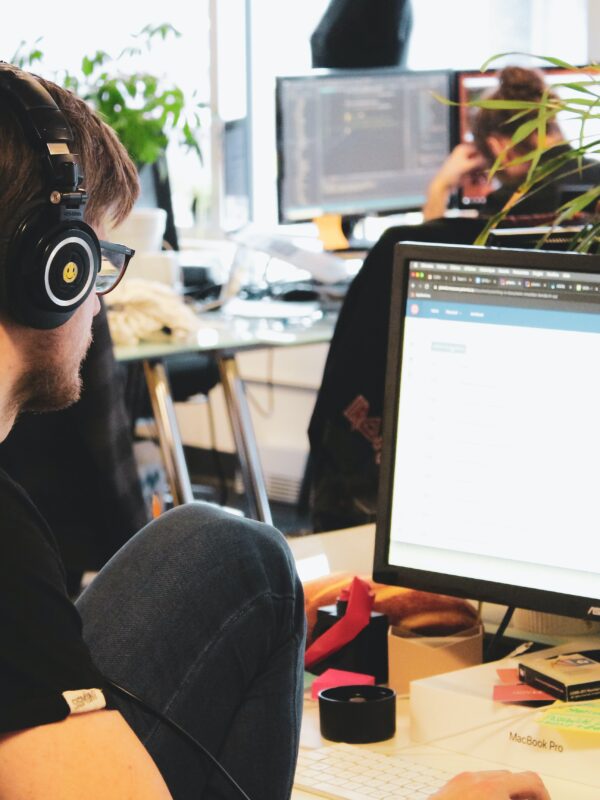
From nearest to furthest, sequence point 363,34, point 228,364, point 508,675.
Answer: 1. point 508,675
2. point 228,364
3. point 363,34

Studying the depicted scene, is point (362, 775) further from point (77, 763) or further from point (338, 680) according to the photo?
point (77, 763)

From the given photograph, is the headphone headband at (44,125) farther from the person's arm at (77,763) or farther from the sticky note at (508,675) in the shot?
the sticky note at (508,675)

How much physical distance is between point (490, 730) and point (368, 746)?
0.33 ft

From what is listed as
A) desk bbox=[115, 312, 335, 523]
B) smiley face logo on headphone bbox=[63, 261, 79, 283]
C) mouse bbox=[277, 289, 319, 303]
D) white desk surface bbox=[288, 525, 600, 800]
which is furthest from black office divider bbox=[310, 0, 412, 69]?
smiley face logo on headphone bbox=[63, 261, 79, 283]

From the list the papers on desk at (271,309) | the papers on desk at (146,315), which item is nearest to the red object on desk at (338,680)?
the papers on desk at (146,315)

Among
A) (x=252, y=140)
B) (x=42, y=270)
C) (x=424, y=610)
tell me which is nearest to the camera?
(x=42, y=270)

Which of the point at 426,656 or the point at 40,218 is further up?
the point at 40,218

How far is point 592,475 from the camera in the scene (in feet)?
3.40

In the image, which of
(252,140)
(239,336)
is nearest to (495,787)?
(239,336)

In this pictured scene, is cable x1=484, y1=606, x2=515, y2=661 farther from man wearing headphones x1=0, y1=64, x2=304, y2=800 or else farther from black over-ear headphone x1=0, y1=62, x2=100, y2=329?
black over-ear headphone x1=0, y1=62, x2=100, y2=329

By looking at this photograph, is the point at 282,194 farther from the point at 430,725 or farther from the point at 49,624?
the point at 49,624

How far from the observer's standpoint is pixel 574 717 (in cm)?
99

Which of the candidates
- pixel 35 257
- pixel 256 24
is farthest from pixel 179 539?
pixel 256 24

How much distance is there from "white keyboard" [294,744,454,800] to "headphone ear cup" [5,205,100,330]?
1.35 ft
